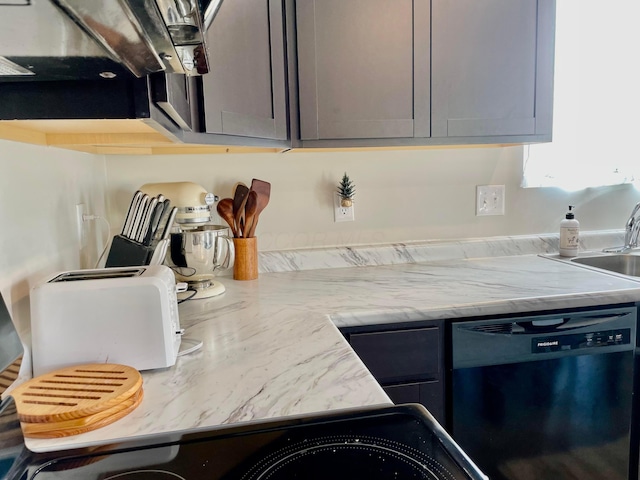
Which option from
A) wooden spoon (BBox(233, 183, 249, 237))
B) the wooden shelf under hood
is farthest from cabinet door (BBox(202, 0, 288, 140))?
wooden spoon (BBox(233, 183, 249, 237))

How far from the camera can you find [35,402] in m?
0.77

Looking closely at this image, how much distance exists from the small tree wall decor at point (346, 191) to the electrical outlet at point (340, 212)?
0.05 ft

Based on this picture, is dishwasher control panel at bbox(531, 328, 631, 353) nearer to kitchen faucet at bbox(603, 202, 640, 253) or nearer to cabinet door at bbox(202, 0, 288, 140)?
kitchen faucet at bbox(603, 202, 640, 253)

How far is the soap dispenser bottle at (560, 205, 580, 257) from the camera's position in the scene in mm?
1887

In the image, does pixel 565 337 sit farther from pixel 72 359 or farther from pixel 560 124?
pixel 72 359

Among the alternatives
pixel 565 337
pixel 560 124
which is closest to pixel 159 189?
pixel 565 337

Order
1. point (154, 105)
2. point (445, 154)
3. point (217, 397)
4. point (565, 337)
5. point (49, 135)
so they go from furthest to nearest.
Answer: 1. point (445, 154)
2. point (565, 337)
3. point (49, 135)
4. point (217, 397)
5. point (154, 105)

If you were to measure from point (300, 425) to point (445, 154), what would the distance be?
144 cm

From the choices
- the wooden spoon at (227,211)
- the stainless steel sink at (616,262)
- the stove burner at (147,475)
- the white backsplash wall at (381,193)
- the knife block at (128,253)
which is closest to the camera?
the stove burner at (147,475)

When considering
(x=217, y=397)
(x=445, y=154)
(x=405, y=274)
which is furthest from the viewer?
(x=445, y=154)

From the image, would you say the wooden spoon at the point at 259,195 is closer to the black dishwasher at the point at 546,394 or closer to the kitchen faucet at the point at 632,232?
the black dishwasher at the point at 546,394

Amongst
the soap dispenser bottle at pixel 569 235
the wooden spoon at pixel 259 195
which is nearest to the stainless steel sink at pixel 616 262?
the soap dispenser bottle at pixel 569 235

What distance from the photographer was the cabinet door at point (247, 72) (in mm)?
1223

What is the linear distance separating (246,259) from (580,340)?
106cm
